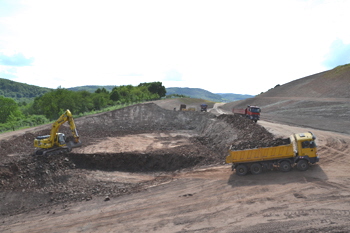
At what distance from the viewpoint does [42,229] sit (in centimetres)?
1227

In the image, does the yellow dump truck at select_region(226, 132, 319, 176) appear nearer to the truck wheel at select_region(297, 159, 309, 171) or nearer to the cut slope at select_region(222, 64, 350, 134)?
the truck wheel at select_region(297, 159, 309, 171)

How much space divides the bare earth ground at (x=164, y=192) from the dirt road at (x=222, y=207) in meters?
0.04

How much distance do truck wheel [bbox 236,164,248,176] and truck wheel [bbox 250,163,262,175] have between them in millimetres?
325

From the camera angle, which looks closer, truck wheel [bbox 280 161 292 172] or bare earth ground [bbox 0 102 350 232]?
bare earth ground [bbox 0 102 350 232]

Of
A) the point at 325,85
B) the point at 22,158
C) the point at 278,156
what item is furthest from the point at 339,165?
the point at 325,85

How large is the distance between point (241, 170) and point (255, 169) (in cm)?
76

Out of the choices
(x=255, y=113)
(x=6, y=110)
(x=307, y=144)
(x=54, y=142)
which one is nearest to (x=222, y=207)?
(x=307, y=144)

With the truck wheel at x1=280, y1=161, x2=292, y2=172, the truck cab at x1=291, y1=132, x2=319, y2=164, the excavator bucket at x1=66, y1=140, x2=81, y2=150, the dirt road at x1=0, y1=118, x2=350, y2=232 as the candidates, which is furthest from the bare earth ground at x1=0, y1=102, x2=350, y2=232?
the truck cab at x1=291, y1=132, x2=319, y2=164

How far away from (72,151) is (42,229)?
11328 millimetres

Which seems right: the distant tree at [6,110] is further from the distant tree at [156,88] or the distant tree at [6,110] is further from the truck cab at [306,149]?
the truck cab at [306,149]

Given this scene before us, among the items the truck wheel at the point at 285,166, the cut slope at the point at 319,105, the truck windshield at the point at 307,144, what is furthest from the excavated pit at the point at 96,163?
the cut slope at the point at 319,105

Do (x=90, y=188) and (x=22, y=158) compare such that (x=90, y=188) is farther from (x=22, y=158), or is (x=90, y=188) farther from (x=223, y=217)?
(x=223, y=217)

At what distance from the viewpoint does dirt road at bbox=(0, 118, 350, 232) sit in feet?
34.0

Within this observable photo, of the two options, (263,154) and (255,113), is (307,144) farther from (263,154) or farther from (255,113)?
(255,113)
